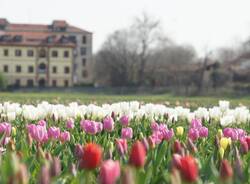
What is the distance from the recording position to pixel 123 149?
11.6 ft

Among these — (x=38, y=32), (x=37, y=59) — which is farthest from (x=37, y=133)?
(x=38, y=32)

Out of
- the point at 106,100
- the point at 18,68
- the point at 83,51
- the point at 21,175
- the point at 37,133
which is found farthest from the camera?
the point at 83,51

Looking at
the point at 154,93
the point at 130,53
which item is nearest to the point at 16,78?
the point at 130,53

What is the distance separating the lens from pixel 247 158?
3.86m

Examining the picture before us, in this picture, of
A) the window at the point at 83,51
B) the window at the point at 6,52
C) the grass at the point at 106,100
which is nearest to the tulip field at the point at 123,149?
the grass at the point at 106,100

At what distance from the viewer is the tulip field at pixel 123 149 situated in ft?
7.48

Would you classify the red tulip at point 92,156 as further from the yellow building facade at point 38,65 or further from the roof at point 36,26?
the roof at point 36,26

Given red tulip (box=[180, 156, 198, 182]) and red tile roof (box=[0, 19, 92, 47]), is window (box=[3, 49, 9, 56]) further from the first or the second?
red tulip (box=[180, 156, 198, 182])

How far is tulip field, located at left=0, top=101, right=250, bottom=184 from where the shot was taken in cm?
228

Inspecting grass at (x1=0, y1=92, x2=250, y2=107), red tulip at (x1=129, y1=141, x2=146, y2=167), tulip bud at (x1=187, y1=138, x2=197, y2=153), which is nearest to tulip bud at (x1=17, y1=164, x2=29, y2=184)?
red tulip at (x1=129, y1=141, x2=146, y2=167)

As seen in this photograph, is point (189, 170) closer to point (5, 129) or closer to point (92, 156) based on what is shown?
point (92, 156)

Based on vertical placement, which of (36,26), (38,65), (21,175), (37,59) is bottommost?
(21,175)

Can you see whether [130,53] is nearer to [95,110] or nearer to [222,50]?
[222,50]

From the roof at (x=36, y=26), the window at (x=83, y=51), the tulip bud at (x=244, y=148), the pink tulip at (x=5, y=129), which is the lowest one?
the tulip bud at (x=244, y=148)
